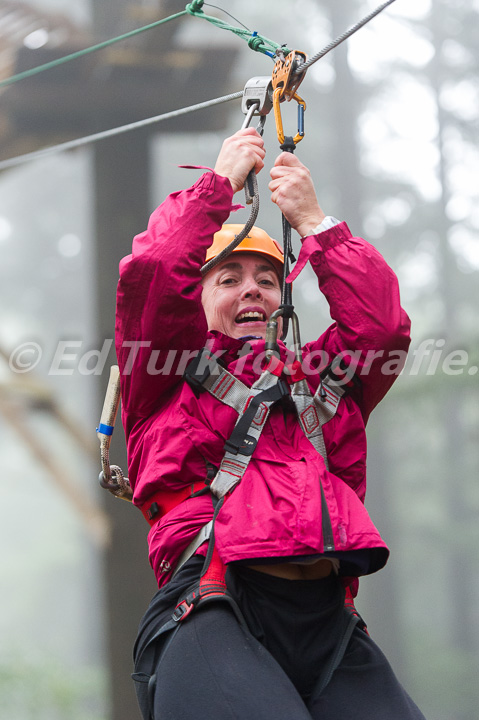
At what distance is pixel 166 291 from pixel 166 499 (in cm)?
34

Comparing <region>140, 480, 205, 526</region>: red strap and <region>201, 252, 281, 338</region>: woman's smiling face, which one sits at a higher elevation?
<region>201, 252, 281, 338</region>: woman's smiling face

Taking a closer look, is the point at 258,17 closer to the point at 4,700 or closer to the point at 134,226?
the point at 134,226

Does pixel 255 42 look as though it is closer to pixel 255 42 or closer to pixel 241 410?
pixel 255 42

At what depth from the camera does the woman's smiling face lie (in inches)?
59.3

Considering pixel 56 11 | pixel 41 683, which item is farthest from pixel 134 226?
pixel 41 683

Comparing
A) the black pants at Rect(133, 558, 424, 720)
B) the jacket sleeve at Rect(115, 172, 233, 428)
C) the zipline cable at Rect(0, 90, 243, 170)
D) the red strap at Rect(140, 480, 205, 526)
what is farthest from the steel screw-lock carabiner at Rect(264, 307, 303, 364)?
the zipline cable at Rect(0, 90, 243, 170)

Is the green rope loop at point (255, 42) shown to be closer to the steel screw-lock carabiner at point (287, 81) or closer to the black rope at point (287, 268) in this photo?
the steel screw-lock carabiner at point (287, 81)

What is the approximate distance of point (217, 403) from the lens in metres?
1.29

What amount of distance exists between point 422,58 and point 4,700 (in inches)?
150

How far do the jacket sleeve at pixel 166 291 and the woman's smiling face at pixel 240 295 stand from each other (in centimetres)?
18

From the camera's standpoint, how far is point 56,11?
388 centimetres

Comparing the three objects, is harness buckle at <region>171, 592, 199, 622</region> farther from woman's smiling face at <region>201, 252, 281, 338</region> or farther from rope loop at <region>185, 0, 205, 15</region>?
rope loop at <region>185, 0, 205, 15</region>

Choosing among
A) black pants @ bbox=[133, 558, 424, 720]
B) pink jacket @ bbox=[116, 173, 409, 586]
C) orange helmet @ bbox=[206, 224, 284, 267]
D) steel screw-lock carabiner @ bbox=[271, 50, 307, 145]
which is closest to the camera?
black pants @ bbox=[133, 558, 424, 720]

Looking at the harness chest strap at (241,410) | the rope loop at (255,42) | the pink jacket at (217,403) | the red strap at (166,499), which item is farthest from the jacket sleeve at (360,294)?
the rope loop at (255,42)
